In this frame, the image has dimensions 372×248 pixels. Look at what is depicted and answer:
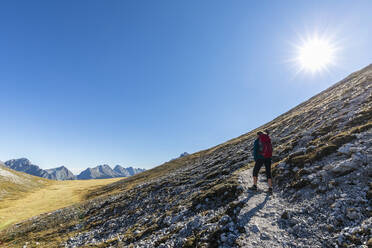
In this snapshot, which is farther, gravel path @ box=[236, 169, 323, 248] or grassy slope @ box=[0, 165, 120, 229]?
grassy slope @ box=[0, 165, 120, 229]

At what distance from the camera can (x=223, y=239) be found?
973cm

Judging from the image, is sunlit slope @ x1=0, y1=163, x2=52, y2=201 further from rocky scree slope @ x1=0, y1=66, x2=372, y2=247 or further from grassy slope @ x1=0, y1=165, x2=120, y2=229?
rocky scree slope @ x1=0, y1=66, x2=372, y2=247

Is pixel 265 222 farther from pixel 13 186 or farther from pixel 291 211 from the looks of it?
pixel 13 186

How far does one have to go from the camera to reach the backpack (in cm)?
1344

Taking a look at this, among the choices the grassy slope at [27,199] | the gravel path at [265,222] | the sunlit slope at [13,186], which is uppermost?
the sunlit slope at [13,186]

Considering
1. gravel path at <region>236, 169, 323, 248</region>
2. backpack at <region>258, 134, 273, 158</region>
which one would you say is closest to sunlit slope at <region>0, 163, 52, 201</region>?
gravel path at <region>236, 169, 323, 248</region>

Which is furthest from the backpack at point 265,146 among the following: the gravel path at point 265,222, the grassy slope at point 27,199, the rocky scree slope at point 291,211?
the grassy slope at point 27,199

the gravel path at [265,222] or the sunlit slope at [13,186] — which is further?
the sunlit slope at [13,186]

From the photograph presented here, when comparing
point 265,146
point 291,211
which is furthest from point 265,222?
point 265,146

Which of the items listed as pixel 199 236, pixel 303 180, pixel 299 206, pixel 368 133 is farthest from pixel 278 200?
pixel 368 133

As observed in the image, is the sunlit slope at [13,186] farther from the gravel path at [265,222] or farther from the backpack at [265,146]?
the backpack at [265,146]

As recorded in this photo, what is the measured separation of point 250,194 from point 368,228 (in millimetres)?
7182

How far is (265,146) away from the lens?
1350 centimetres

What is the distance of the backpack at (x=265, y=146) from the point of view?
13.4 metres
